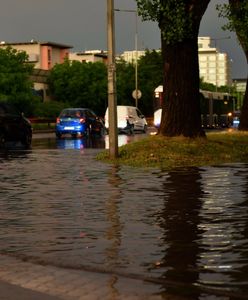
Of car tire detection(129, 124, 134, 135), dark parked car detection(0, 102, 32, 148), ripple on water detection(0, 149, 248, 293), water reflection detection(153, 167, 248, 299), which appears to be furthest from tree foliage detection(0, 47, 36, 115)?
water reflection detection(153, 167, 248, 299)

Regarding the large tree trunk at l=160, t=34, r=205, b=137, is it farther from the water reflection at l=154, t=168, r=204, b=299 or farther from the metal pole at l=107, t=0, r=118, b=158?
the water reflection at l=154, t=168, r=204, b=299

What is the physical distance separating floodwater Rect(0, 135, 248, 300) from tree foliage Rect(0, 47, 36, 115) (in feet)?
140

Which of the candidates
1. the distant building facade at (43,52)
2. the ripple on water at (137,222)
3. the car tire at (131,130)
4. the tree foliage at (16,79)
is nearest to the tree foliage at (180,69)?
the ripple on water at (137,222)

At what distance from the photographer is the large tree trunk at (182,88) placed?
19.7 metres

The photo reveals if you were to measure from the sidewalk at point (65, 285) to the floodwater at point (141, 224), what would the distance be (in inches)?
7.6

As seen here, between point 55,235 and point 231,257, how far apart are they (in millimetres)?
2371

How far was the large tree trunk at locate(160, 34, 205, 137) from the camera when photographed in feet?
64.5

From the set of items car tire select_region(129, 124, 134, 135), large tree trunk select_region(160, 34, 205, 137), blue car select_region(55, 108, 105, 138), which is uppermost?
large tree trunk select_region(160, 34, 205, 137)

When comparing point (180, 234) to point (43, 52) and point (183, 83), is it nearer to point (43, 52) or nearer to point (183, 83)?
point (183, 83)

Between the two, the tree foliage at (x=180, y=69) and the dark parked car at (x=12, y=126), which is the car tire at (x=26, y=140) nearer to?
the dark parked car at (x=12, y=126)

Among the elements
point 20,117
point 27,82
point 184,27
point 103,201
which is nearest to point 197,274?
point 103,201

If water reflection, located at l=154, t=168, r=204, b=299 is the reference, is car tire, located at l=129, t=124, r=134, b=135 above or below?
below

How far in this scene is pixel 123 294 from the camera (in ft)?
20.1

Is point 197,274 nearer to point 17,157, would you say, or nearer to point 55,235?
point 55,235
